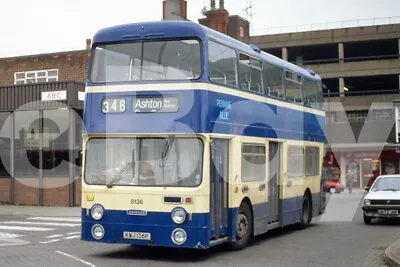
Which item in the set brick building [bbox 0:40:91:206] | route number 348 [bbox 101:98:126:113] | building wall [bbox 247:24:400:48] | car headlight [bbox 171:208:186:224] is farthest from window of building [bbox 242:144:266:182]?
building wall [bbox 247:24:400:48]

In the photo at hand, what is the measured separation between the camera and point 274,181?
15.1m

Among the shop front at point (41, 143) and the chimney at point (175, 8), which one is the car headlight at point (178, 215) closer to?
the shop front at point (41, 143)

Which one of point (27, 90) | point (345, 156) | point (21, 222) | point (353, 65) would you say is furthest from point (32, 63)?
point (353, 65)

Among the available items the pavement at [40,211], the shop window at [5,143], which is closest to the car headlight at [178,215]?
the pavement at [40,211]

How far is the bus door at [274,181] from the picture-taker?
583 inches

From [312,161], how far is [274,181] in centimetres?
350

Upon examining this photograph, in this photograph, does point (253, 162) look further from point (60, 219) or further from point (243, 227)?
point (60, 219)

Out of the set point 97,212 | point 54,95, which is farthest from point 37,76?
point 97,212

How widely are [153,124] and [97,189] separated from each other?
1614 mm

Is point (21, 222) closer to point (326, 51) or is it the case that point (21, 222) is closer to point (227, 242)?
point (227, 242)

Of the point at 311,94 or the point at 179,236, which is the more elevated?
the point at 311,94

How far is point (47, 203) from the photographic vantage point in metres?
25.9

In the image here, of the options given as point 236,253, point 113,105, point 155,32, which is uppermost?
point 155,32

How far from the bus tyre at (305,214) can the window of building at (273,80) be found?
11.9ft
